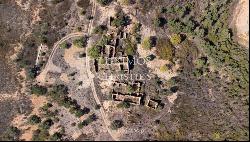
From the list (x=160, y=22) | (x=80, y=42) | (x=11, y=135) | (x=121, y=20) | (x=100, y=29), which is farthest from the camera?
(x=160, y=22)

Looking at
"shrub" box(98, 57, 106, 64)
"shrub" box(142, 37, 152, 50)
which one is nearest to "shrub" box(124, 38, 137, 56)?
"shrub" box(142, 37, 152, 50)

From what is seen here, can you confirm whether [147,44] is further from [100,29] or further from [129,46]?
[100,29]

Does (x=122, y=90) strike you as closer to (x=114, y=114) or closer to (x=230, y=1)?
(x=114, y=114)

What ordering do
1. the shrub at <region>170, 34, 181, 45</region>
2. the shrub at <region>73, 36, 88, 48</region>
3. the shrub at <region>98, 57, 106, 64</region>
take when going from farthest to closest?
the shrub at <region>170, 34, 181, 45</region> < the shrub at <region>73, 36, 88, 48</region> < the shrub at <region>98, 57, 106, 64</region>

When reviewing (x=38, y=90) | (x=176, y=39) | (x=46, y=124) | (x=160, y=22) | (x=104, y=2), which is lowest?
(x=46, y=124)

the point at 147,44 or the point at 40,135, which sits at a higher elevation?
the point at 147,44

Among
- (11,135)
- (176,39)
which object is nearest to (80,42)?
(176,39)

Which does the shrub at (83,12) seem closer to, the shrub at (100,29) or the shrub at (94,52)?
the shrub at (100,29)

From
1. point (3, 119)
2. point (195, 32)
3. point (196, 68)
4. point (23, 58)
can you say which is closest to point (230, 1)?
point (195, 32)

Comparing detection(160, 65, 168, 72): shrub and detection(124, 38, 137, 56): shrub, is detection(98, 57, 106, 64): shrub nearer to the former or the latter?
detection(124, 38, 137, 56): shrub
